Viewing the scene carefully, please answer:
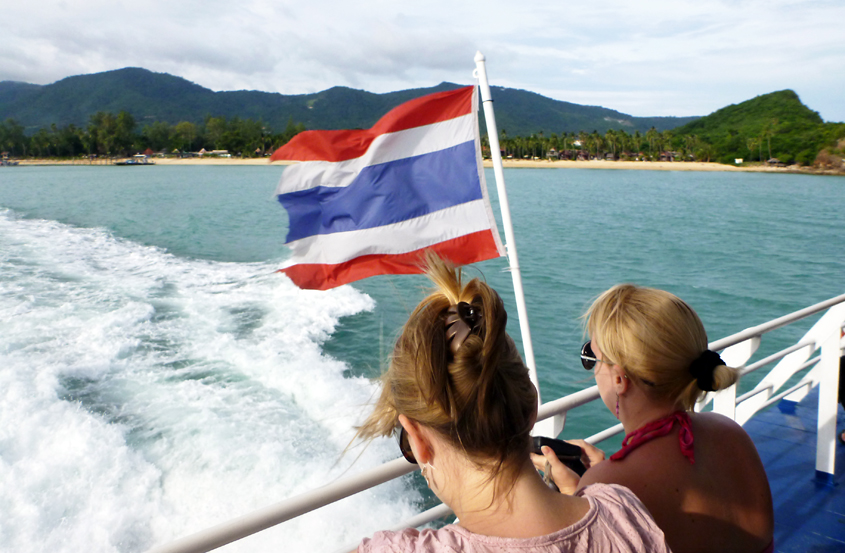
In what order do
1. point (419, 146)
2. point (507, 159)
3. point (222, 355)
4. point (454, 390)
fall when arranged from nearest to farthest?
1. point (454, 390)
2. point (419, 146)
3. point (222, 355)
4. point (507, 159)

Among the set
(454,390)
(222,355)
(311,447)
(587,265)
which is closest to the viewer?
(454,390)

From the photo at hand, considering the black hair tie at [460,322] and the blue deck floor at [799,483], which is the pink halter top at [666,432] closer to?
the black hair tie at [460,322]

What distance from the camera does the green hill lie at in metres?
72.4

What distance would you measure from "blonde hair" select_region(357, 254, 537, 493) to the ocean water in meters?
0.12

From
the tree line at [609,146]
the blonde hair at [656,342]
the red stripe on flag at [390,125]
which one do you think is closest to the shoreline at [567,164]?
the tree line at [609,146]

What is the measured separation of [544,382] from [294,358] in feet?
9.18

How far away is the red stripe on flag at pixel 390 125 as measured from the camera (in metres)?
2.61

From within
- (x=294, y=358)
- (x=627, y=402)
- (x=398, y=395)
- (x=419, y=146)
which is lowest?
(x=294, y=358)

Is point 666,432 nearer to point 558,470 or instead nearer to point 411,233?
point 558,470

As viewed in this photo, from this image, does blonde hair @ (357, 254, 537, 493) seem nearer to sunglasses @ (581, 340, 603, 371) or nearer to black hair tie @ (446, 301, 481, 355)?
black hair tie @ (446, 301, 481, 355)

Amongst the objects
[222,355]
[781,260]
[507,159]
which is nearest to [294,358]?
[222,355]

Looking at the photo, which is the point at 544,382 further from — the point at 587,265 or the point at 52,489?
the point at 587,265

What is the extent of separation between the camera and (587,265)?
532 inches

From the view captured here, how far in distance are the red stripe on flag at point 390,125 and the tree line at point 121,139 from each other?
3109 inches
